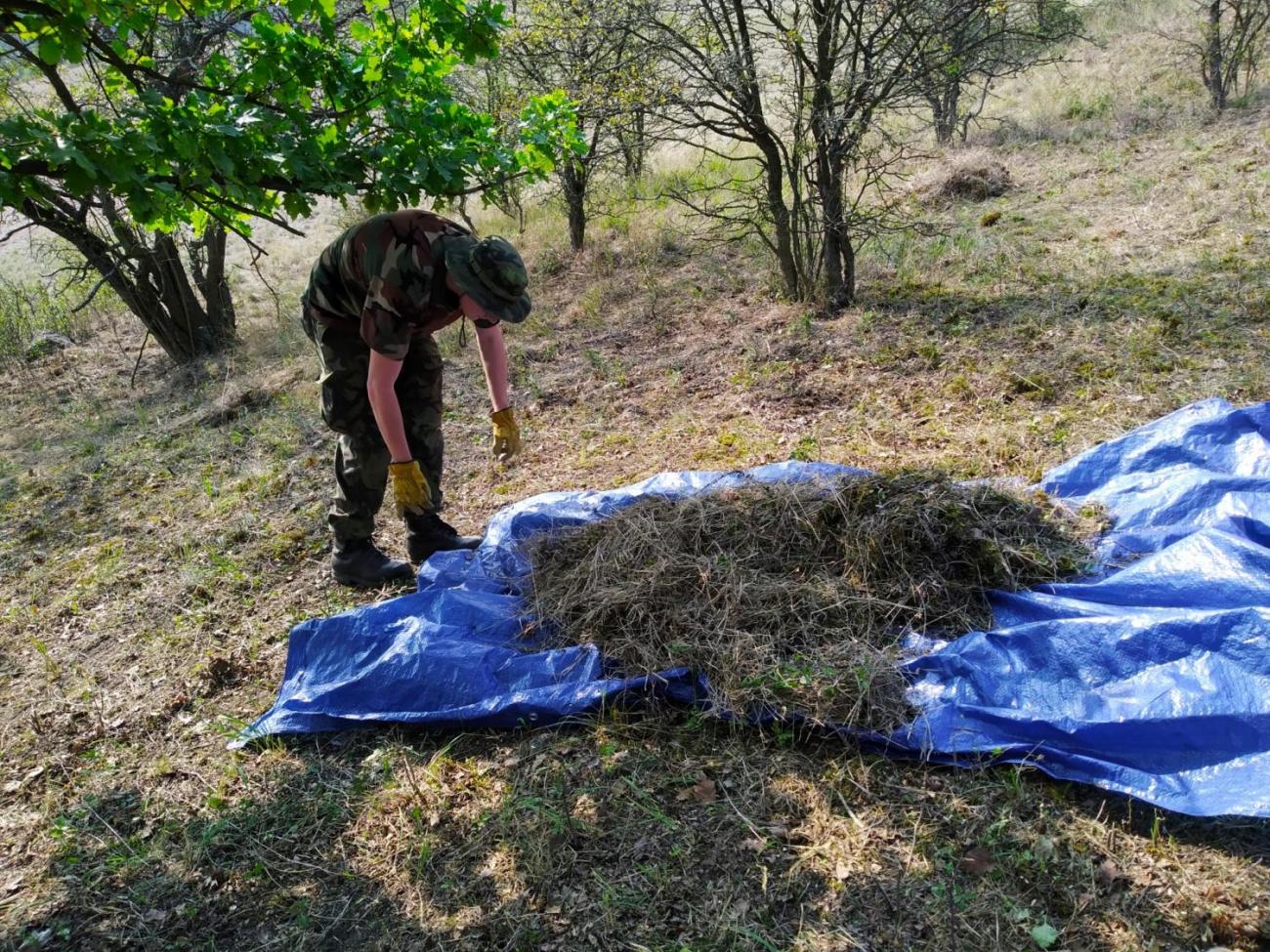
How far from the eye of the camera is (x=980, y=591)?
96.6 inches

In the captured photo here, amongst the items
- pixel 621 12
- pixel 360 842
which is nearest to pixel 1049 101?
pixel 621 12

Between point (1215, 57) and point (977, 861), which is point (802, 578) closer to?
point (977, 861)

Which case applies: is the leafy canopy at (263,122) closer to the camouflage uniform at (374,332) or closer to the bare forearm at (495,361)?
the camouflage uniform at (374,332)

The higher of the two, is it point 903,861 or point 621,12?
point 621,12

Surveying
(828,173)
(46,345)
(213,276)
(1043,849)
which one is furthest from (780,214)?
(46,345)

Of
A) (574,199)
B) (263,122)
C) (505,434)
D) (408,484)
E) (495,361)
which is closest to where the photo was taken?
(263,122)

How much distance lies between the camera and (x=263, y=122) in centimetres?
241

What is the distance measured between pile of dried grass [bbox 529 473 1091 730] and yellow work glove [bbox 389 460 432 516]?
1.56 feet

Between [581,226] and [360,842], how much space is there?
25.0ft

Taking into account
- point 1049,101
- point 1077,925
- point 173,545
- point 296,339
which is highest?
point 1049,101

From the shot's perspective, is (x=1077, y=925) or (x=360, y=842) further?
(x=360, y=842)

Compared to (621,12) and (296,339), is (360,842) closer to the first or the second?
(621,12)

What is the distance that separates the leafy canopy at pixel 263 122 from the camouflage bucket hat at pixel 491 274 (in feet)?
1.09

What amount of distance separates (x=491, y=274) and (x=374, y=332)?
0.45 metres
